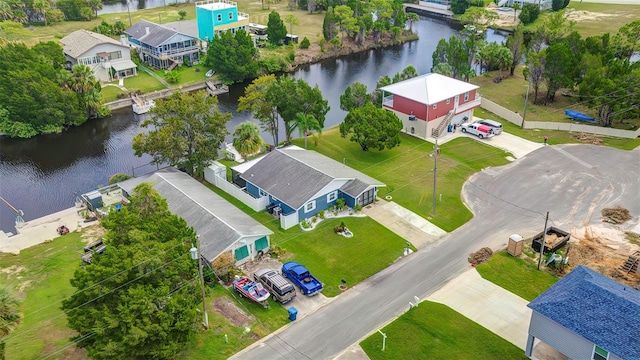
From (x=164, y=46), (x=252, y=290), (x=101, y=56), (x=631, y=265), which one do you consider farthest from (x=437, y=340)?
(x=164, y=46)

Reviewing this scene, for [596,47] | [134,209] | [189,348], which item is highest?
[596,47]

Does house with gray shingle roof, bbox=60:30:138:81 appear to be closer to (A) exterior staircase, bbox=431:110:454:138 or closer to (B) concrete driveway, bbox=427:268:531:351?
(A) exterior staircase, bbox=431:110:454:138

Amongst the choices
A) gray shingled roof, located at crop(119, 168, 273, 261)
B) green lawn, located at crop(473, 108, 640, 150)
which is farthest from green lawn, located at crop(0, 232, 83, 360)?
green lawn, located at crop(473, 108, 640, 150)

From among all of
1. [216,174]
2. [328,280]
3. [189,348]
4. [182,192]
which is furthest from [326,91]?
[189,348]

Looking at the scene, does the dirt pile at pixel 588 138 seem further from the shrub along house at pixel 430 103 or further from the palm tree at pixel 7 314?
the palm tree at pixel 7 314

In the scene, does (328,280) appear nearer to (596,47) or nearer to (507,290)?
(507,290)
